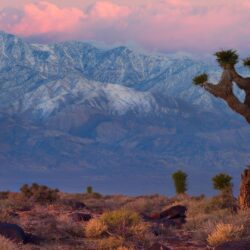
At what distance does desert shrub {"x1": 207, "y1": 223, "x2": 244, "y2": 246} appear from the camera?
64.0 ft

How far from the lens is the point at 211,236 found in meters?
19.9

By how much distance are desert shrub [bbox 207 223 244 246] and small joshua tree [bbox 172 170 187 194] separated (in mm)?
30139

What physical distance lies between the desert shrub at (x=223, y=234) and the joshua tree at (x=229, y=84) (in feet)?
26.4

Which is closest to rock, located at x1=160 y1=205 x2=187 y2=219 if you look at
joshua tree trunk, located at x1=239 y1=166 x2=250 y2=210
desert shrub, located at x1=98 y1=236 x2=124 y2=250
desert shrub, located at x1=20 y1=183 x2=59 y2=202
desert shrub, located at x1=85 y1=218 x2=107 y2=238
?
joshua tree trunk, located at x1=239 y1=166 x2=250 y2=210

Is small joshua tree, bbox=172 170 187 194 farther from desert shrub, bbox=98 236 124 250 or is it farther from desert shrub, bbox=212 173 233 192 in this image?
desert shrub, bbox=98 236 124 250

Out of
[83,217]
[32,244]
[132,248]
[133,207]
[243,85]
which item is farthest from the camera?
[133,207]

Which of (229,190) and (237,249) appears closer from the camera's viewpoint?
(237,249)

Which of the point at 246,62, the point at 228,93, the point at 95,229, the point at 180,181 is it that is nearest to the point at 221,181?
the point at 246,62

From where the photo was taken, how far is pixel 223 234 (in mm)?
19703

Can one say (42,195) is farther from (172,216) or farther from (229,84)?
(229,84)

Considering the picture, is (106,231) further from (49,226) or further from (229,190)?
(229,190)

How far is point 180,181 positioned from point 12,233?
32782 millimetres

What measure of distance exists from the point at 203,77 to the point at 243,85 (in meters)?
1.88

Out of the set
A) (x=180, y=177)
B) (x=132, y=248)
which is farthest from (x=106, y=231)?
(x=180, y=177)
